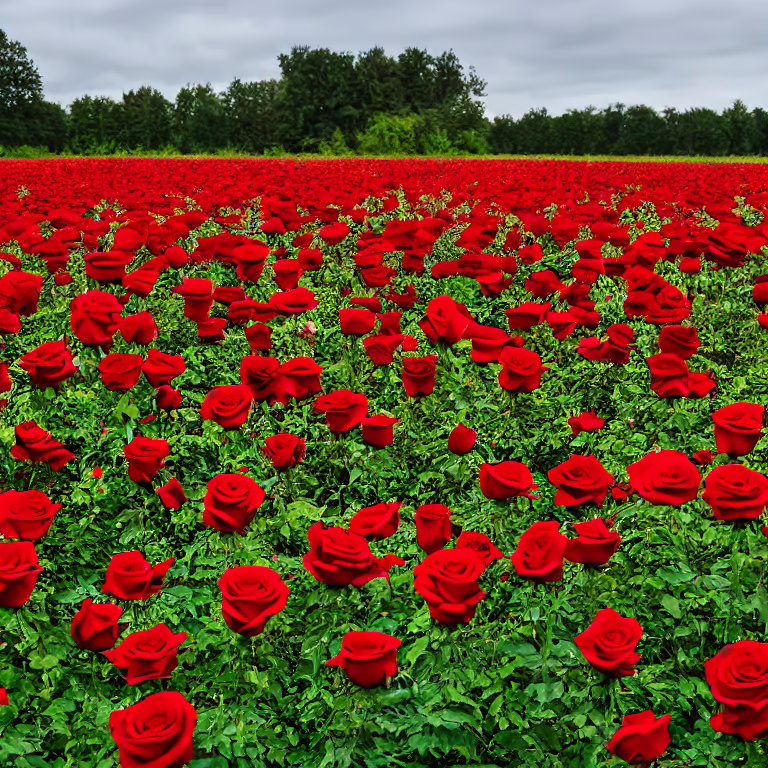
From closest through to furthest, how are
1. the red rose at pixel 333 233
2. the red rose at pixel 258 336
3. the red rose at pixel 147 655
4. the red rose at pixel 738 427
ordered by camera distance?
the red rose at pixel 147 655 < the red rose at pixel 738 427 < the red rose at pixel 258 336 < the red rose at pixel 333 233

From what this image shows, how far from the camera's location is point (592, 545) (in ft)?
5.37

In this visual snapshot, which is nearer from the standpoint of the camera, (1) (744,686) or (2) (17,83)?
(1) (744,686)

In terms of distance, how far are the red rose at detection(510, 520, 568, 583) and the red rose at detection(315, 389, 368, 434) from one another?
2.26 feet

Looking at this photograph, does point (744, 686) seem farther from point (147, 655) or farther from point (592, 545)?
point (147, 655)

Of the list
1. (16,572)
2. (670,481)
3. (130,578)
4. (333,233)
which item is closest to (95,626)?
(130,578)

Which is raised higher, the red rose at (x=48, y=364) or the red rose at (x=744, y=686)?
the red rose at (x=48, y=364)

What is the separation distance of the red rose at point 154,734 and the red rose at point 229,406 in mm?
839

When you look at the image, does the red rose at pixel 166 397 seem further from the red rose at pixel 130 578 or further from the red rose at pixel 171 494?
the red rose at pixel 130 578

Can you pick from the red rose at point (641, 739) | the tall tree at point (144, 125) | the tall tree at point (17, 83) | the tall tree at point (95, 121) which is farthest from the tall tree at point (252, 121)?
the red rose at point (641, 739)

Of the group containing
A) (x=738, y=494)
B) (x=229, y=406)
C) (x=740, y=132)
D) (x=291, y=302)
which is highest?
(x=740, y=132)

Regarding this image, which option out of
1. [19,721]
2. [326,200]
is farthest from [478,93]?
[19,721]

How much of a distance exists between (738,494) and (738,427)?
0.30 metres

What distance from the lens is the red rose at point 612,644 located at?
145 cm

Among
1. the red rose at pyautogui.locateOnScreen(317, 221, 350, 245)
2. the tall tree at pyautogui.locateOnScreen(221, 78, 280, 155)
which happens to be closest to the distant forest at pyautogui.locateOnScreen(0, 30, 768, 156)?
the tall tree at pyautogui.locateOnScreen(221, 78, 280, 155)
